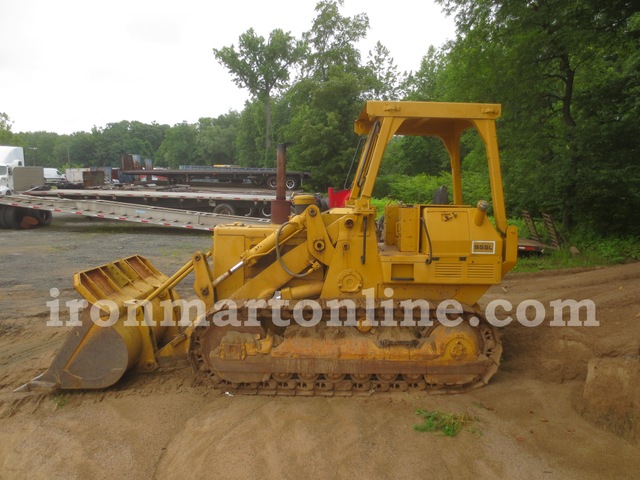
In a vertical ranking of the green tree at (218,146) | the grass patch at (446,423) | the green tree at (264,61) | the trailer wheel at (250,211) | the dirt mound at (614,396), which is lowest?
the grass patch at (446,423)

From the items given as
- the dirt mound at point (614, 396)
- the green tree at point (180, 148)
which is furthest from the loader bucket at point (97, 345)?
the green tree at point (180, 148)

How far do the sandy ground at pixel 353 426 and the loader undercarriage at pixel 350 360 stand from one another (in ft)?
0.47

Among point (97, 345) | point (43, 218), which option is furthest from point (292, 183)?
point (97, 345)

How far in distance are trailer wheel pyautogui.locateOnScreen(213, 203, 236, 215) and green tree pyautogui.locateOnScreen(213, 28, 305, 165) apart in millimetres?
27538

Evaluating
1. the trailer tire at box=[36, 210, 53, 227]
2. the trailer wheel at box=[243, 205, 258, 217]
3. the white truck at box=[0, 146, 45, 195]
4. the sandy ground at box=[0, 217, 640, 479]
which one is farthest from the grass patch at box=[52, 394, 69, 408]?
the white truck at box=[0, 146, 45, 195]

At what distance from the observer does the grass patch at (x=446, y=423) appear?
12.2 feet

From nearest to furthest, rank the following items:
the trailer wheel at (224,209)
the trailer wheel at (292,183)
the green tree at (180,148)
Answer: the trailer wheel at (224,209) < the trailer wheel at (292,183) < the green tree at (180,148)

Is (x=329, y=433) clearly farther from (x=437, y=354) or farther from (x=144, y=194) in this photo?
(x=144, y=194)

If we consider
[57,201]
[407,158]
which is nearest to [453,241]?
[57,201]

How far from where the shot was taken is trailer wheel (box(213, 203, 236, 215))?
1753cm

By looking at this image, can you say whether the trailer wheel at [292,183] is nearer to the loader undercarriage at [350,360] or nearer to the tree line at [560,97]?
the tree line at [560,97]

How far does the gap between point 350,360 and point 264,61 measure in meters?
45.2

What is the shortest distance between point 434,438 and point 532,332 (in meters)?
2.55

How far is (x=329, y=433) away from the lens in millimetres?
3729
